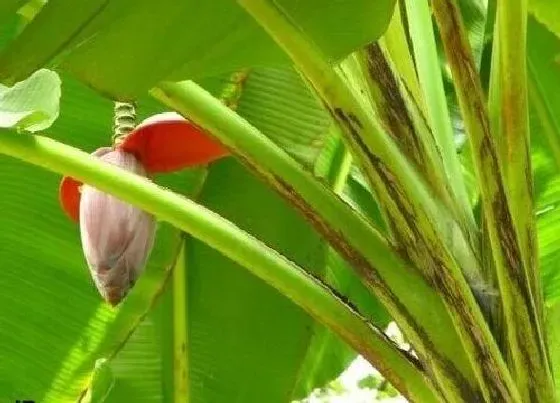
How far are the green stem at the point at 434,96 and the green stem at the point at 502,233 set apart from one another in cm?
5

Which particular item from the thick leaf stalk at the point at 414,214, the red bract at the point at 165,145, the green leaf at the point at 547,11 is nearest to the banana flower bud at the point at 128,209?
the red bract at the point at 165,145

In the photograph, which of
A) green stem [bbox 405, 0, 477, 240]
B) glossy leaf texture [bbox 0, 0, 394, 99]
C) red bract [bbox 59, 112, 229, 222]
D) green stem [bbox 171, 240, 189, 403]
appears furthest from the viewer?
green stem [bbox 171, 240, 189, 403]

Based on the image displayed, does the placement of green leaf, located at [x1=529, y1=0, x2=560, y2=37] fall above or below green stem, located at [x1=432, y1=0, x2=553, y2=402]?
above

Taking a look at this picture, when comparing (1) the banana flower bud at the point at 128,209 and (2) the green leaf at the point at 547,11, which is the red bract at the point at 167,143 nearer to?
(1) the banana flower bud at the point at 128,209

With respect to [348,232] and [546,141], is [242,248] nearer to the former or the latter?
[348,232]

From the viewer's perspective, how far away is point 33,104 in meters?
0.59

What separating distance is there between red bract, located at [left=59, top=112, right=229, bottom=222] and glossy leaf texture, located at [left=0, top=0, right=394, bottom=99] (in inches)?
8.0

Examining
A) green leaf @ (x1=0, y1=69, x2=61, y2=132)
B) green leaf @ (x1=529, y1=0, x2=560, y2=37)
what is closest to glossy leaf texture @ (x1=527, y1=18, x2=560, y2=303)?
green leaf @ (x1=529, y1=0, x2=560, y2=37)

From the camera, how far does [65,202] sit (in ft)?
2.60

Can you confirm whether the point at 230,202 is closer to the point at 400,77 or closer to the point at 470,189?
the point at 470,189

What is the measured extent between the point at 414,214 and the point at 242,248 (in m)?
0.10

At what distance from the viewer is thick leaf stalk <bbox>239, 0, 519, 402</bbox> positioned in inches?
20.7

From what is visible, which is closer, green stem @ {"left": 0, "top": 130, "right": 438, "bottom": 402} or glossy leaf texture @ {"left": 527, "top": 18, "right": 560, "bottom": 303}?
green stem @ {"left": 0, "top": 130, "right": 438, "bottom": 402}

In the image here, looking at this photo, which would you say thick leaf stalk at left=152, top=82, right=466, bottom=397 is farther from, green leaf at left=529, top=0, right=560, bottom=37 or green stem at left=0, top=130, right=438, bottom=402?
green leaf at left=529, top=0, right=560, bottom=37
